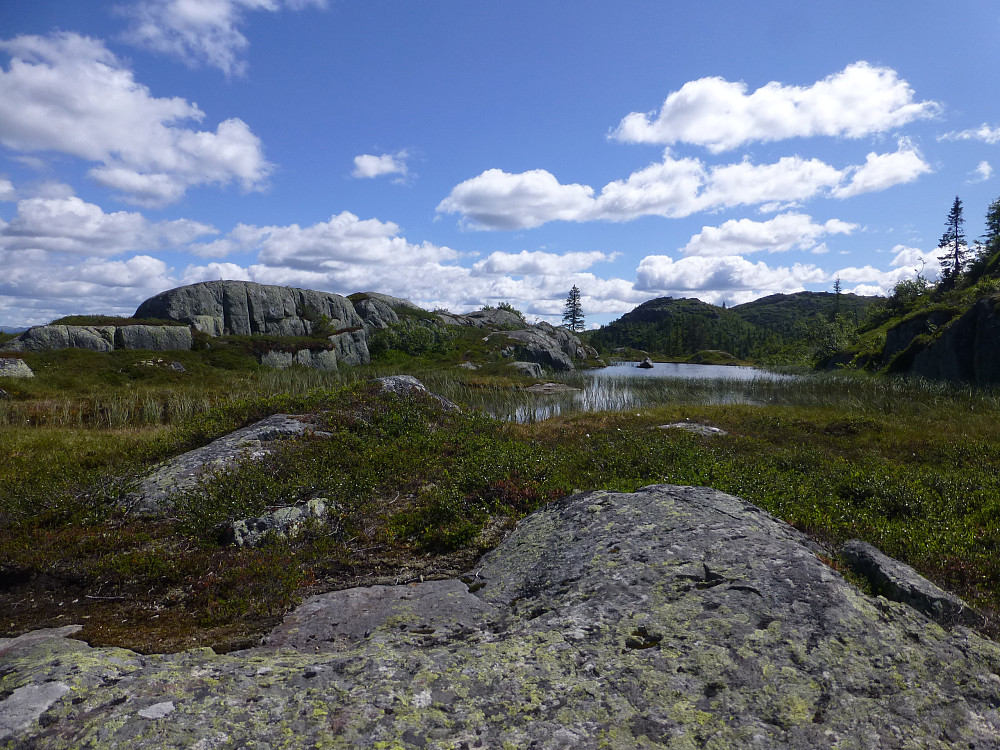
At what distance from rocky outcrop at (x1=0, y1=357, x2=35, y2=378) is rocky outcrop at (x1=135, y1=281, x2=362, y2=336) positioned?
2405cm

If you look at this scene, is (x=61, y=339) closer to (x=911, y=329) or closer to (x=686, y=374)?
(x=686, y=374)

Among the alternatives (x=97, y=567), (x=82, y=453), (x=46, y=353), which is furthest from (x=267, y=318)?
(x=97, y=567)

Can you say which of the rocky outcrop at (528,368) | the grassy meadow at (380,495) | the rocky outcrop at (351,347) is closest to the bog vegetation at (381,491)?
the grassy meadow at (380,495)

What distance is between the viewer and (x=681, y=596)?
4.74 metres

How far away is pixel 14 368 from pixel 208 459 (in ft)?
112

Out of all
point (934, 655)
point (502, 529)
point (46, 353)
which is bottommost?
point (502, 529)

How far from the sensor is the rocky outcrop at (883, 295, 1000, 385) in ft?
112

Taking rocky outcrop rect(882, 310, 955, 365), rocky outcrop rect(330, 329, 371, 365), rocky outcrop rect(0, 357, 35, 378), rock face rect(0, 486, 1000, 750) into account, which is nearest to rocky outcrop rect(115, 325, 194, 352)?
rocky outcrop rect(0, 357, 35, 378)

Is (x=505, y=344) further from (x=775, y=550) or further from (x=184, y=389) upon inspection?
(x=775, y=550)

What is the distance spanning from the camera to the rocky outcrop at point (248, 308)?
194 ft

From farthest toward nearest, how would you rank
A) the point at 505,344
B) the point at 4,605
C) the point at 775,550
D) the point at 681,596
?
the point at 505,344 < the point at 4,605 < the point at 775,550 < the point at 681,596

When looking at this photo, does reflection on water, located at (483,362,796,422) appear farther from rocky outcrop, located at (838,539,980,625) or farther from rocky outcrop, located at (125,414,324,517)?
rocky outcrop, located at (838,539,980,625)

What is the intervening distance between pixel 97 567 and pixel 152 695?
5419 mm

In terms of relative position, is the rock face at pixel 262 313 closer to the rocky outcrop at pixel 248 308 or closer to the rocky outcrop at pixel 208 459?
the rocky outcrop at pixel 248 308
